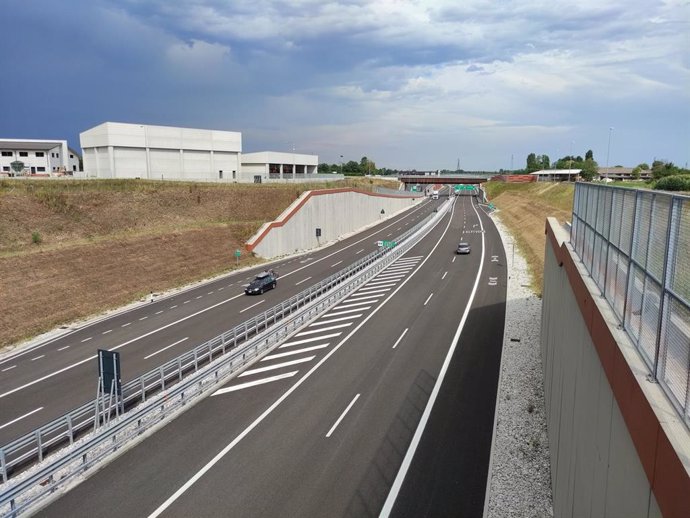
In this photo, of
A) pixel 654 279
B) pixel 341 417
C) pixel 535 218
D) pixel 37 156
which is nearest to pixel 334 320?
pixel 341 417

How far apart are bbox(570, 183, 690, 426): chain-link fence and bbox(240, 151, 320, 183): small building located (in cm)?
6735

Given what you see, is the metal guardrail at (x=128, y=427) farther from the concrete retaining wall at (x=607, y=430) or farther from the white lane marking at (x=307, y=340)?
the concrete retaining wall at (x=607, y=430)

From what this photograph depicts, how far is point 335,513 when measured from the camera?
11.9m

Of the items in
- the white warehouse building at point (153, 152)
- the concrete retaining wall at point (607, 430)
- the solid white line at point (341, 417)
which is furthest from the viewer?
the white warehouse building at point (153, 152)

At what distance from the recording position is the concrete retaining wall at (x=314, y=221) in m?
54.2

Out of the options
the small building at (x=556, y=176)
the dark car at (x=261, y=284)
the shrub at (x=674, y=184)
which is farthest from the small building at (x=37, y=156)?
the small building at (x=556, y=176)

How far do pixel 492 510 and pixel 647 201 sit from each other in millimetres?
9269

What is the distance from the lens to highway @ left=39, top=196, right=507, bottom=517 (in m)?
12.4

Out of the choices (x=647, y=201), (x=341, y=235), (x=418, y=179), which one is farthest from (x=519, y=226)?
(x=418, y=179)

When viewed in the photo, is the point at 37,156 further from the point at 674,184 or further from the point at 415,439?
the point at 674,184

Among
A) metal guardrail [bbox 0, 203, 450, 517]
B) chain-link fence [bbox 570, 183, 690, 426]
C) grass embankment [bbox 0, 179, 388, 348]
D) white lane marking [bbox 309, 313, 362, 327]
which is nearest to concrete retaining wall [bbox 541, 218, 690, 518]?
chain-link fence [bbox 570, 183, 690, 426]

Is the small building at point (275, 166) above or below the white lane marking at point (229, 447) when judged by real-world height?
above

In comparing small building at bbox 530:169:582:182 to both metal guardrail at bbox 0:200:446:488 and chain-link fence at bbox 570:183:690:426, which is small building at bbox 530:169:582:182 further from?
chain-link fence at bbox 570:183:690:426

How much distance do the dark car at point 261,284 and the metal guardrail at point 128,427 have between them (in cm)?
842
